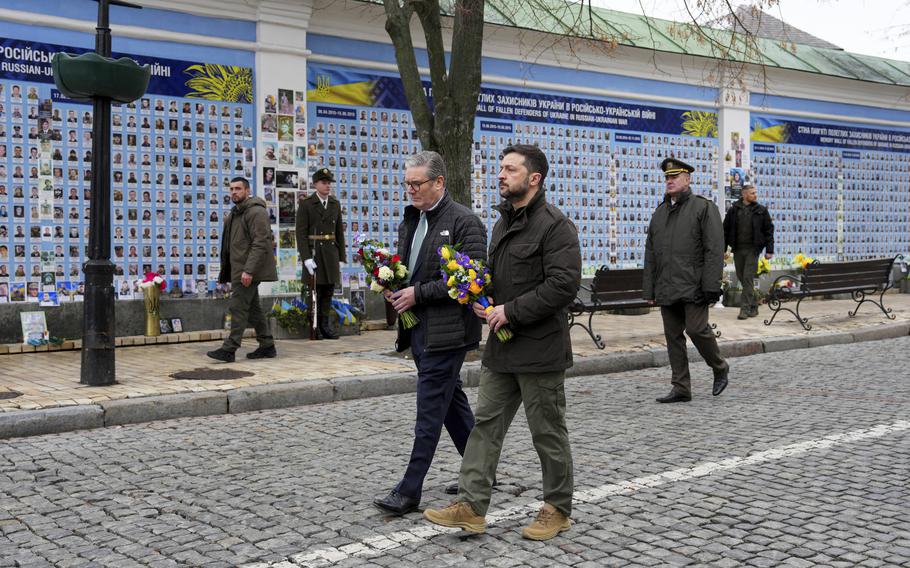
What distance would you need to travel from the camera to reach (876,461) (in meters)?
6.07

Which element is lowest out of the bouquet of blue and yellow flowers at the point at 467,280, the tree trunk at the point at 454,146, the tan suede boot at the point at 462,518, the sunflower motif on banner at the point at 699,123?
the tan suede boot at the point at 462,518

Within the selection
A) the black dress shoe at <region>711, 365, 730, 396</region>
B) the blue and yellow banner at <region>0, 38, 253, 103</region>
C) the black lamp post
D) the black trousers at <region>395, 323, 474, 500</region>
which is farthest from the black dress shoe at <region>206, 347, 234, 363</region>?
the black trousers at <region>395, 323, 474, 500</region>

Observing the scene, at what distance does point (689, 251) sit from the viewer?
858 centimetres

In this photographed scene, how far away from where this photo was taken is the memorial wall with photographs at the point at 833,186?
62.9ft

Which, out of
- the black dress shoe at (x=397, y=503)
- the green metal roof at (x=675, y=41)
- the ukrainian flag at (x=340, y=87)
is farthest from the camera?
the green metal roof at (x=675, y=41)

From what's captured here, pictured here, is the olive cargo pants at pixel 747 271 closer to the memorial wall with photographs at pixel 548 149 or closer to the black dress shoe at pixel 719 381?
the memorial wall with photographs at pixel 548 149

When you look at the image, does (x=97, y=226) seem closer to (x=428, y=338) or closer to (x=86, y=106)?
(x=86, y=106)

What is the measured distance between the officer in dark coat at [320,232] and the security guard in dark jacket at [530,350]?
24.4 ft

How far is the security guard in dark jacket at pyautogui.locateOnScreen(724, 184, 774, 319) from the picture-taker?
15164 millimetres

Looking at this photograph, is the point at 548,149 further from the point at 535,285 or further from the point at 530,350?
the point at 530,350

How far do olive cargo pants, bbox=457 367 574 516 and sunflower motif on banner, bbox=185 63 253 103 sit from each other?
346 inches

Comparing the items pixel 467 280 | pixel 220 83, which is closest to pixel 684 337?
pixel 467 280

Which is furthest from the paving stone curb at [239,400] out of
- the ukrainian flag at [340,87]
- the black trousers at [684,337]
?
the ukrainian flag at [340,87]

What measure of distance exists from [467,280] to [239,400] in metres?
4.11
